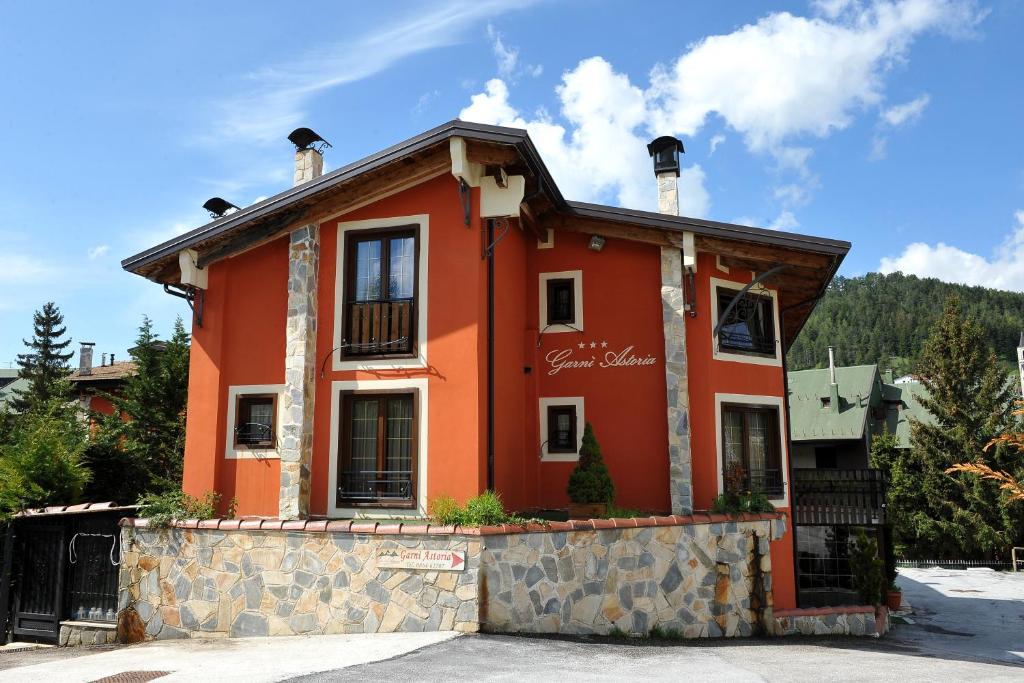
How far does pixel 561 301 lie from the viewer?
14750 millimetres

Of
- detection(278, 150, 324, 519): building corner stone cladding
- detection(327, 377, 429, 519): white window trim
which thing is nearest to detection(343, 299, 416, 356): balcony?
detection(327, 377, 429, 519): white window trim

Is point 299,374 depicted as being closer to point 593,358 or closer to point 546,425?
point 546,425

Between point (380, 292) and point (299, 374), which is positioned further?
point (380, 292)

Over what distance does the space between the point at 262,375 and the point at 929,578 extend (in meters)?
25.2

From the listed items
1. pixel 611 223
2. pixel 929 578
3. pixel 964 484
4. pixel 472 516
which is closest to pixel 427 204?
pixel 611 223

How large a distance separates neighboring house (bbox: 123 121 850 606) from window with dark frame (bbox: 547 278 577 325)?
3cm

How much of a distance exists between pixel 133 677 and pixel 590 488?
6.91 meters

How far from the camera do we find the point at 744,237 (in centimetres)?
1316

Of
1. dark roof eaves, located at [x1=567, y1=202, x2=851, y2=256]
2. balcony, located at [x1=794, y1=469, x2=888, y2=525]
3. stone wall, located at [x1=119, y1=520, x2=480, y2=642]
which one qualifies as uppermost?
dark roof eaves, located at [x1=567, y1=202, x2=851, y2=256]

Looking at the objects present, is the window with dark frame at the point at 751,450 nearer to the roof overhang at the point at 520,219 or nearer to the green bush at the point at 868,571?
the roof overhang at the point at 520,219

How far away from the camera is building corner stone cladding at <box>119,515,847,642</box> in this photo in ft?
33.0

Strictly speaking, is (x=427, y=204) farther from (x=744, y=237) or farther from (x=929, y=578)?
(x=929, y=578)

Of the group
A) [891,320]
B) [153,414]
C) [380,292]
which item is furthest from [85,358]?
[891,320]

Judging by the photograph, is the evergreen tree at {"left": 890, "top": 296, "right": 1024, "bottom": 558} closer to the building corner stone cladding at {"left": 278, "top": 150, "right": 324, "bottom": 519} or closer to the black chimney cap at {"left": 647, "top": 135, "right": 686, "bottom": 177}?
the black chimney cap at {"left": 647, "top": 135, "right": 686, "bottom": 177}
